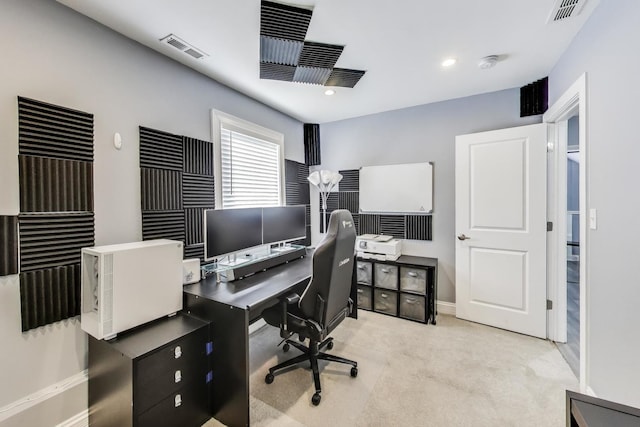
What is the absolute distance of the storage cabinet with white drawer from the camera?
2.78 m

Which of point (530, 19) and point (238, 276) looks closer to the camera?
point (530, 19)

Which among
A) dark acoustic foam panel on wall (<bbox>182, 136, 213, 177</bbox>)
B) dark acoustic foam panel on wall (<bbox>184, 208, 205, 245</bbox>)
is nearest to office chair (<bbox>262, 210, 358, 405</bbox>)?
dark acoustic foam panel on wall (<bbox>184, 208, 205, 245</bbox>)

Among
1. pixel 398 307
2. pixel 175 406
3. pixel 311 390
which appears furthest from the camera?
pixel 398 307

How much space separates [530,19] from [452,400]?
2.52 m

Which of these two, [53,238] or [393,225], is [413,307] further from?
[53,238]

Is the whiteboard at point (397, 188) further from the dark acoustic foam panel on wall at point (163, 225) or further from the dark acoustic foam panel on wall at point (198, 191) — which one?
the dark acoustic foam panel on wall at point (163, 225)

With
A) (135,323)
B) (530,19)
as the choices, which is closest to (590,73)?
(530,19)

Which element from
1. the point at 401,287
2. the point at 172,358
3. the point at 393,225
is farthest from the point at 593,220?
the point at 172,358

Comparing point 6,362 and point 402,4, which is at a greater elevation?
point 402,4

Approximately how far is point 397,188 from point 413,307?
4.58 ft

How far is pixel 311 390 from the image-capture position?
183 cm

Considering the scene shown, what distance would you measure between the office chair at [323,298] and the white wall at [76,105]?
1194 mm

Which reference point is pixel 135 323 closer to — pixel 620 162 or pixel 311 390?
pixel 311 390

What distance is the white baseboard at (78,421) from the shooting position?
1.46 metres
